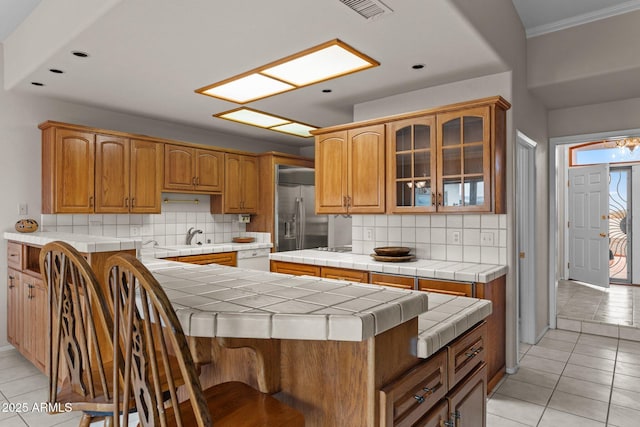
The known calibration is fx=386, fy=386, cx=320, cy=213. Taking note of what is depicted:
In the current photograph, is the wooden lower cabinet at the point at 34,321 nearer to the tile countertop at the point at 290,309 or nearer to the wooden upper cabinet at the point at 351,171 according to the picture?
the tile countertop at the point at 290,309

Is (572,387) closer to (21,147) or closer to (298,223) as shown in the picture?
(298,223)

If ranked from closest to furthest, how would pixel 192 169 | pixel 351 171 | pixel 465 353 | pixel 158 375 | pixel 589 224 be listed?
pixel 158 375, pixel 465 353, pixel 351 171, pixel 192 169, pixel 589 224

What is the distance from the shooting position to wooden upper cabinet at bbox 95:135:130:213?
153 inches

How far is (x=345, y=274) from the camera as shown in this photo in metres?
3.34

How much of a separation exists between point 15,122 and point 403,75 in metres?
3.58

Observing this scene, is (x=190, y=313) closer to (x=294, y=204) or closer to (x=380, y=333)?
(x=380, y=333)

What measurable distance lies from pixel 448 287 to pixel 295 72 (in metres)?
2.02

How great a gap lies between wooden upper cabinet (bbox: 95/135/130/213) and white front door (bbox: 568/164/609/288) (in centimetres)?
675

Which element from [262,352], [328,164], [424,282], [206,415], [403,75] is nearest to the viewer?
[206,415]

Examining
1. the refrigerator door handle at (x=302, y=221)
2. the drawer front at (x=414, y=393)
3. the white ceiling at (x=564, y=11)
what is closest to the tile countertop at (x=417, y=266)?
the drawer front at (x=414, y=393)

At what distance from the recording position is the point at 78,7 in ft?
7.97

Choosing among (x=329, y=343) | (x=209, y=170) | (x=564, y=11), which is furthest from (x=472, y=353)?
(x=209, y=170)

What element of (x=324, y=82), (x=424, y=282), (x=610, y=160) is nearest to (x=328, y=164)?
(x=324, y=82)

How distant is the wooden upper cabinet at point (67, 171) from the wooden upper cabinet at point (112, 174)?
0.07 m
